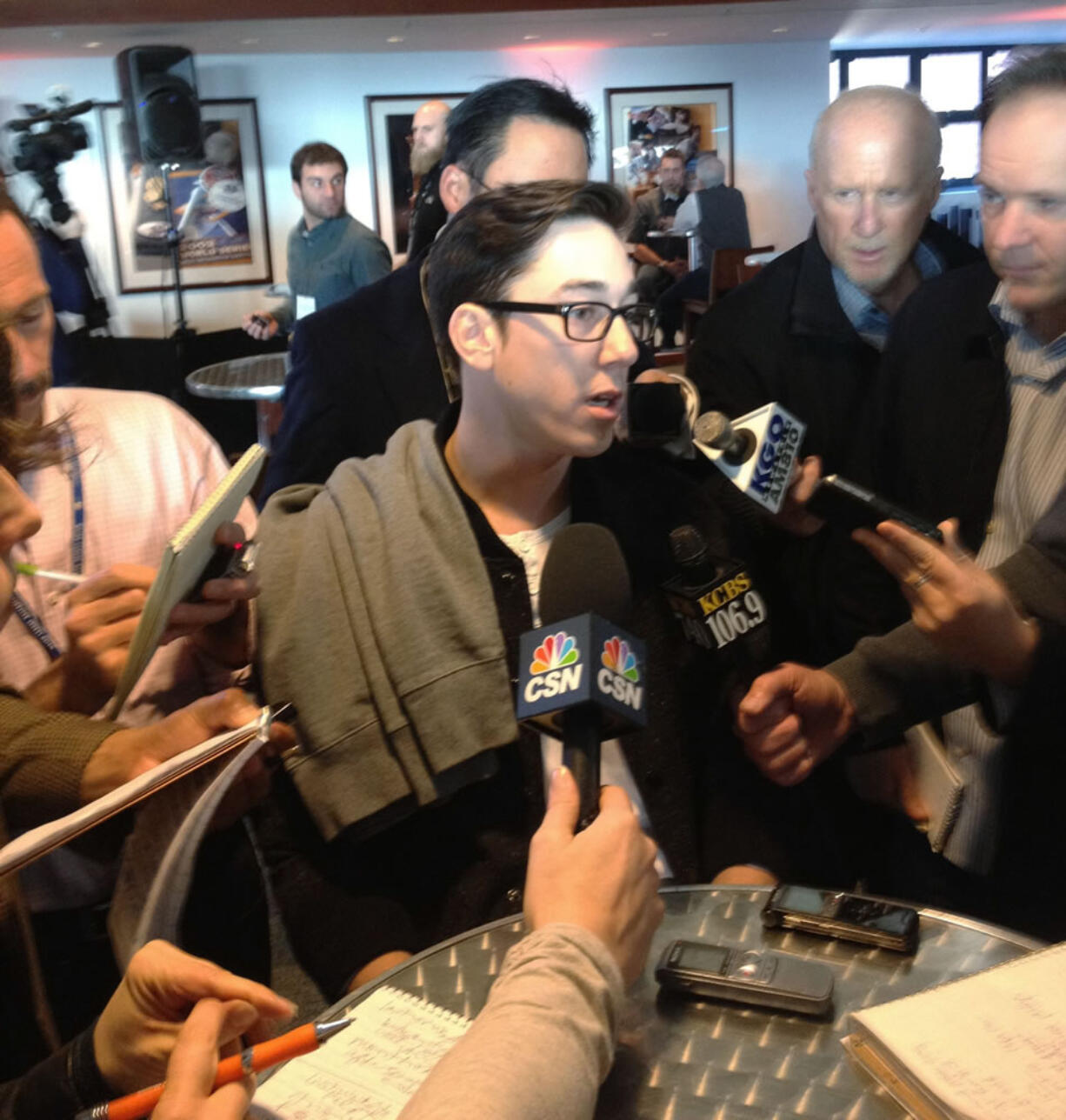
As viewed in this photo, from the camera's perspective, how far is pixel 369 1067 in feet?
3.75

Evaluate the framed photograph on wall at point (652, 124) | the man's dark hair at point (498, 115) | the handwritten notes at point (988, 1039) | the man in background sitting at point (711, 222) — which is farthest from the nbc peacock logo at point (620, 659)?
the framed photograph on wall at point (652, 124)

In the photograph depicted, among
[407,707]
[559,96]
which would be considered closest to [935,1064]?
[407,707]

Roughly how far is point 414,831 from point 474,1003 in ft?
1.20

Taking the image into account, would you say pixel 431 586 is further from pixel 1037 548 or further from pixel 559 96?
pixel 559 96

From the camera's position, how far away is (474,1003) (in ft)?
4.04

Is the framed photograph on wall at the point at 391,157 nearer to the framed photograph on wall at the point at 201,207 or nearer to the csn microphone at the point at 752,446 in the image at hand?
the framed photograph on wall at the point at 201,207

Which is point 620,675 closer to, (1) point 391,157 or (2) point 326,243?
(2) point 326,243

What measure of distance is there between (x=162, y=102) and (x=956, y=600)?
605cm

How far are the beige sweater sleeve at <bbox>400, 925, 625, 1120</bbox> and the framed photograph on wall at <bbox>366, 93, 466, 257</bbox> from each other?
23.0 feet

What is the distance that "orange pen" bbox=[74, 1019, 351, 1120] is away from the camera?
0.86 metres

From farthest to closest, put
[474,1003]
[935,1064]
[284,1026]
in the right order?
[284,1026], [474,1003], [935,1064]

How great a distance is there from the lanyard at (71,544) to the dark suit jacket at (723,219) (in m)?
5.39

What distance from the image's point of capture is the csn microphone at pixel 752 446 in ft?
5.29

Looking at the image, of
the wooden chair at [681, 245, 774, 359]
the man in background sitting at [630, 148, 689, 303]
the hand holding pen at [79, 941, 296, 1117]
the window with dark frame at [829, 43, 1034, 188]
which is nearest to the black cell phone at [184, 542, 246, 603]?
the hand holding pen at [79, 941, 296, 1117]
